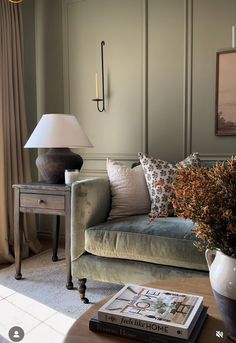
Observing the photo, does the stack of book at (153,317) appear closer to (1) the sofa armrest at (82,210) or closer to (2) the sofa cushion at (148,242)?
(2) the sofa cushion at (148,242)

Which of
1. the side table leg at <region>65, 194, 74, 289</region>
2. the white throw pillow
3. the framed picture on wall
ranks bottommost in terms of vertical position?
the side table leg at <region>65, 194, 74, 289</region>

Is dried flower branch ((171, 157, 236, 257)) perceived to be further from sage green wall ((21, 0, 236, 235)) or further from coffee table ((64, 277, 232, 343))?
sage green wall ((21, 0, 236, 235))

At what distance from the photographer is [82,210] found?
6.37 ft

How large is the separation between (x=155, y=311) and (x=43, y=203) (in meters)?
1.49

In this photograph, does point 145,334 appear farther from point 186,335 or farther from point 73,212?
point 73,212

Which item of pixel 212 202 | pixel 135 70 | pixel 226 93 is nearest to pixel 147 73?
pixel 135 70

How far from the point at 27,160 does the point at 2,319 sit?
1.45 m

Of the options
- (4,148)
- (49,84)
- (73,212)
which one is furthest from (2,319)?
(49,84)

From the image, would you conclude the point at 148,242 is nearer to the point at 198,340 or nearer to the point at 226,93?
the point at 198,340

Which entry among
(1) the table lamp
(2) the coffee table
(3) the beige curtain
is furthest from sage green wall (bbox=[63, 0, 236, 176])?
(2) the coffee table

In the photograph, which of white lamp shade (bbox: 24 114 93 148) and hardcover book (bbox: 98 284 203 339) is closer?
hardcover book (bbox: 98 284 203 339)

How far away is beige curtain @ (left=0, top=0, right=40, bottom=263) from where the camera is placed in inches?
107

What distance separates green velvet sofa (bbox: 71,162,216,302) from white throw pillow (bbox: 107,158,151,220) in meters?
0.08

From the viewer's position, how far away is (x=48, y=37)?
3080mm
